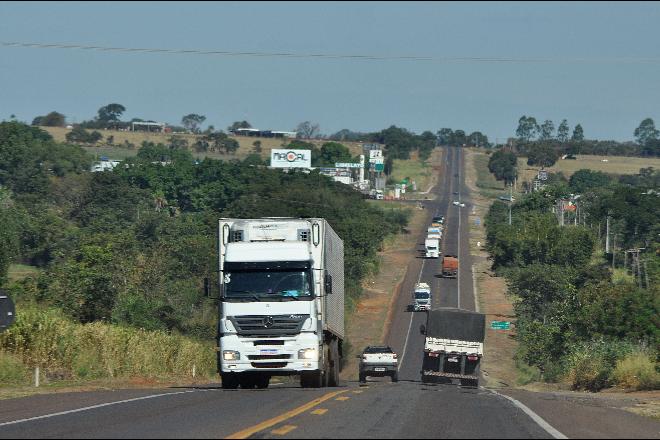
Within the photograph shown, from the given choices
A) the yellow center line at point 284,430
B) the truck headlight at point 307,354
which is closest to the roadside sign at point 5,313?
the truck headlight at point 307,354

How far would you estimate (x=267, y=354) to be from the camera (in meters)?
25.9

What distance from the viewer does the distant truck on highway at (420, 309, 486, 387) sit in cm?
4500

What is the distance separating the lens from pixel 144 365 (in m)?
35.1

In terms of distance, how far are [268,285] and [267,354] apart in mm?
1614

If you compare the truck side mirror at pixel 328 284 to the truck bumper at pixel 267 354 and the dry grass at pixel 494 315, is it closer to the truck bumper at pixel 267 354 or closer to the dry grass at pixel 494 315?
the truck bumper at pixel 267 354

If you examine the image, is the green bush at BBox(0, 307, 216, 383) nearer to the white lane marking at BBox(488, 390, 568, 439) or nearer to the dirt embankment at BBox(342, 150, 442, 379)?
the white lane marking at BBox(488, 390, 568, 439)

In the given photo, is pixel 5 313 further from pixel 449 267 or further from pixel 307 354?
pixel 449 267

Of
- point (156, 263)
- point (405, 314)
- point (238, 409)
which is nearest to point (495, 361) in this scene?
point (405, 314)

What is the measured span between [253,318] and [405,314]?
64.9 meters

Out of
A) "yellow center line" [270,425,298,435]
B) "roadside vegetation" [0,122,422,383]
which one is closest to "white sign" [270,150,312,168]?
"roadside vegetation" [0,122,422,383]

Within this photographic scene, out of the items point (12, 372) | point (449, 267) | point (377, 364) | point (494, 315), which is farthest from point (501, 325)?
point (12, 372)

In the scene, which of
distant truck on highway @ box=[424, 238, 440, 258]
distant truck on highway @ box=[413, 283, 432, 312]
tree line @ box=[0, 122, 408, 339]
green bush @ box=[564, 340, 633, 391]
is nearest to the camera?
green bush @ box=[564, 340, 633, 391]

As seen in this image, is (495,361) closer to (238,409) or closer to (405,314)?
(405,314)

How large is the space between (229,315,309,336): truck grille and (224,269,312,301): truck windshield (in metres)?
0.47
